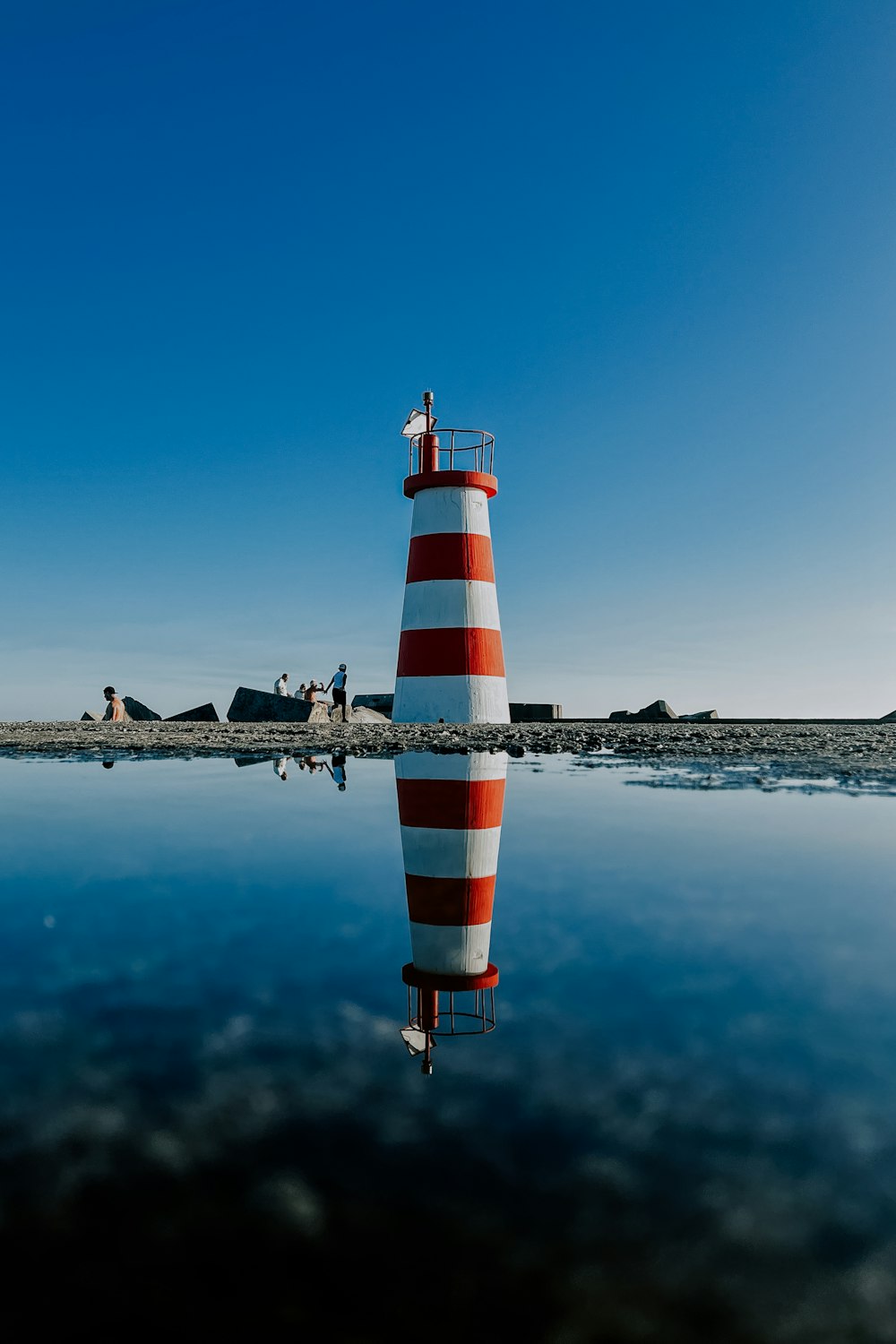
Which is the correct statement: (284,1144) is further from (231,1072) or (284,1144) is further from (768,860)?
(768,860)

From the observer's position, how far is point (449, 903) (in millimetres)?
2705

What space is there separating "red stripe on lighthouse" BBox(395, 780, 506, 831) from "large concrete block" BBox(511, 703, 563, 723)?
1540 cm

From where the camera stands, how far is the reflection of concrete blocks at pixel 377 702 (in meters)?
25.1

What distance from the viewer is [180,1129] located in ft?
4.13

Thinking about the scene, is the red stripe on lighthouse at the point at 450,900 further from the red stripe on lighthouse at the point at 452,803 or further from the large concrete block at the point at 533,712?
the large concrete block at the point at 533,712

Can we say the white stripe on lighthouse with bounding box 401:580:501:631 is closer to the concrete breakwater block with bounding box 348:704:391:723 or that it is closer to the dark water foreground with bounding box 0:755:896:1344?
the concrete breakwater block with bounding box 348:704:391:723

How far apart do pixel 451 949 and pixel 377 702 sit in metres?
23.4

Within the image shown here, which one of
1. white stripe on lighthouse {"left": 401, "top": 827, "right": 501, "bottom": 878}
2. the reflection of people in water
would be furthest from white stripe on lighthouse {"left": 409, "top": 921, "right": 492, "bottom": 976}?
the reflection of people in water

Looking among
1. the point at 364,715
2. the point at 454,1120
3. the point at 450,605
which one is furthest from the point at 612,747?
the point at 364,715

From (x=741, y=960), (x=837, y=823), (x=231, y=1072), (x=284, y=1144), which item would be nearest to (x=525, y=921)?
(x=741, y=960)

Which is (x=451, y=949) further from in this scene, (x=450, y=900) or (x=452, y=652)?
(x=452, y=652)

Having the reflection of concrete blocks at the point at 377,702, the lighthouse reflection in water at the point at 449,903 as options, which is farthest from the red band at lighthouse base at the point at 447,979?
the reflection of concrete blocks at the point at 377,702

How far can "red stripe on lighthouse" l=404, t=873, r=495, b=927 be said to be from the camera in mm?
2555

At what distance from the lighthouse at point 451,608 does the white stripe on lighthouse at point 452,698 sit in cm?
2
